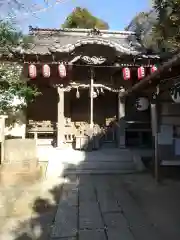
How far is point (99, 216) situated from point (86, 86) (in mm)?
8327

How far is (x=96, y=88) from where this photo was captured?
13547 millimetres

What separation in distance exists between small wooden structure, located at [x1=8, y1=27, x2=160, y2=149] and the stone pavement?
16.0ft

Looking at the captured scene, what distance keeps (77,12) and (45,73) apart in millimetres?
15342

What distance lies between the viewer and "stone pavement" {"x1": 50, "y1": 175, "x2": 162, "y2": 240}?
4.91 metres

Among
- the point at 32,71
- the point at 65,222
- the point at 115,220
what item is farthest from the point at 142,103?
the point at 65,222

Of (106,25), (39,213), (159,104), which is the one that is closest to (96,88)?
(159,104)

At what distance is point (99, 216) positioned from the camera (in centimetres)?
580

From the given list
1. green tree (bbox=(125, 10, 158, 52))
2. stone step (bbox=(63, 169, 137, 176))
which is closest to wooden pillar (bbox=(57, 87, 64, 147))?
stone step (bbox=(63, 169, 137, 176))

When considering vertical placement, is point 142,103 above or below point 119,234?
above

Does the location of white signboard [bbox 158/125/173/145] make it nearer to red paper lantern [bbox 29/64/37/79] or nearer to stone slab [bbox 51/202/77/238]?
stone slab [bbox 51/202/77/238]

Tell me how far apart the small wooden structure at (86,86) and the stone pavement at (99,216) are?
488 centimetres

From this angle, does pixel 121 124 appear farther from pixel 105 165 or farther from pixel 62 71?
pixel 62 71

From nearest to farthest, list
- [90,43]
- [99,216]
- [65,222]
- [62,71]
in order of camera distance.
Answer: [65,222], [99,216], [62,71], [90,43]

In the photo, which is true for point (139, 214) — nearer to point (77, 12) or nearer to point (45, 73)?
point (45, 73)
